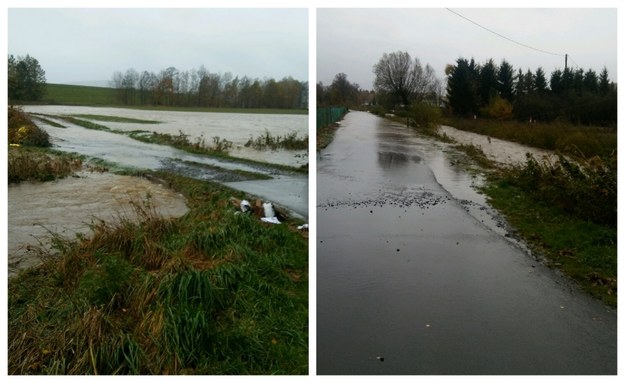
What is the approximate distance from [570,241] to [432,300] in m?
1.96

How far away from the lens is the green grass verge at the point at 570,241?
3420 millimetres

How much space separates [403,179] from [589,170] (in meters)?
2.45

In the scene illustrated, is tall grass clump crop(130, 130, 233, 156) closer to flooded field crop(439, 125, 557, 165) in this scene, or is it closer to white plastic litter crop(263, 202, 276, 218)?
flooded field crop(439, 125, 557, 165)

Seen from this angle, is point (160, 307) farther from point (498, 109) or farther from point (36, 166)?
point (36, 166)

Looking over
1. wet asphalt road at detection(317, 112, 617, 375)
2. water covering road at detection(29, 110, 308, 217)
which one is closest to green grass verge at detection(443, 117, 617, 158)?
wet asphalt road at detection(317, 112, 617, 375)

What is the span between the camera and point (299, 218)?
17.0 ft

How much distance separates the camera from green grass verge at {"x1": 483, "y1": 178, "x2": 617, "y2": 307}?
11.2 feet

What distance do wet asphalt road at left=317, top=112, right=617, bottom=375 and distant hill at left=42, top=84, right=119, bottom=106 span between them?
2.18m

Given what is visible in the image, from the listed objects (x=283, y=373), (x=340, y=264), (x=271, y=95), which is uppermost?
(x=271, y=95)

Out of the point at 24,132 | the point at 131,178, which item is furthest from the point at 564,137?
the point at 131,178

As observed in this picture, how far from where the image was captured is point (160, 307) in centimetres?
254

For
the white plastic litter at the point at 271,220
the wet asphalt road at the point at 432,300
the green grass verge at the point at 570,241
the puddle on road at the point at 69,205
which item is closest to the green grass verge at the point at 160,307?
the wet asphalt road at the point at 432,300
